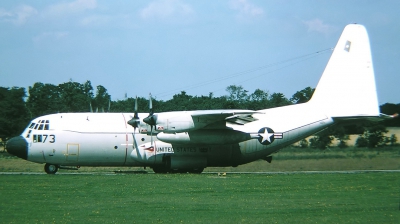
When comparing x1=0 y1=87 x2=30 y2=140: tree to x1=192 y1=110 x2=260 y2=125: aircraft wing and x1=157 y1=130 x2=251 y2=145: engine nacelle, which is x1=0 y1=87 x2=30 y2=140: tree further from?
x1=192 y1=110 x2=260 y2=125: aircraft wing

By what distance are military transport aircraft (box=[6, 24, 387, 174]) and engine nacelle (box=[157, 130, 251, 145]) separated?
0.15ft

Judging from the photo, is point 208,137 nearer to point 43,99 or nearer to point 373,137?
point 373,137

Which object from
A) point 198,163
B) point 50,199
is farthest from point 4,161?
point 50,199

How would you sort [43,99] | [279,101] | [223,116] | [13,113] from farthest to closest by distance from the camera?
[279,101]
[43,99]
[13,113]
[223,116]

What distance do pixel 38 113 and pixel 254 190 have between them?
3365cm

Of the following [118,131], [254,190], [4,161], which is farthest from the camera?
[4,161]

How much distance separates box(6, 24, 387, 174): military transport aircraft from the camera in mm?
25000

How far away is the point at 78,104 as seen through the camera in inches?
1889

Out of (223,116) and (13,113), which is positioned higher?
(13,113)

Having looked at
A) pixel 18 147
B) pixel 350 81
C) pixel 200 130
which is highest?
pixel 350 81

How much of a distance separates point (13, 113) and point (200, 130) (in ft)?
87.7

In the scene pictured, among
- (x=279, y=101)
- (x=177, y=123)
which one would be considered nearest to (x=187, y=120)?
(x=177, y=123)

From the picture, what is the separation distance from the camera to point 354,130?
43188 millimetres

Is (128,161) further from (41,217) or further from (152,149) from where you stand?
(41,217)
